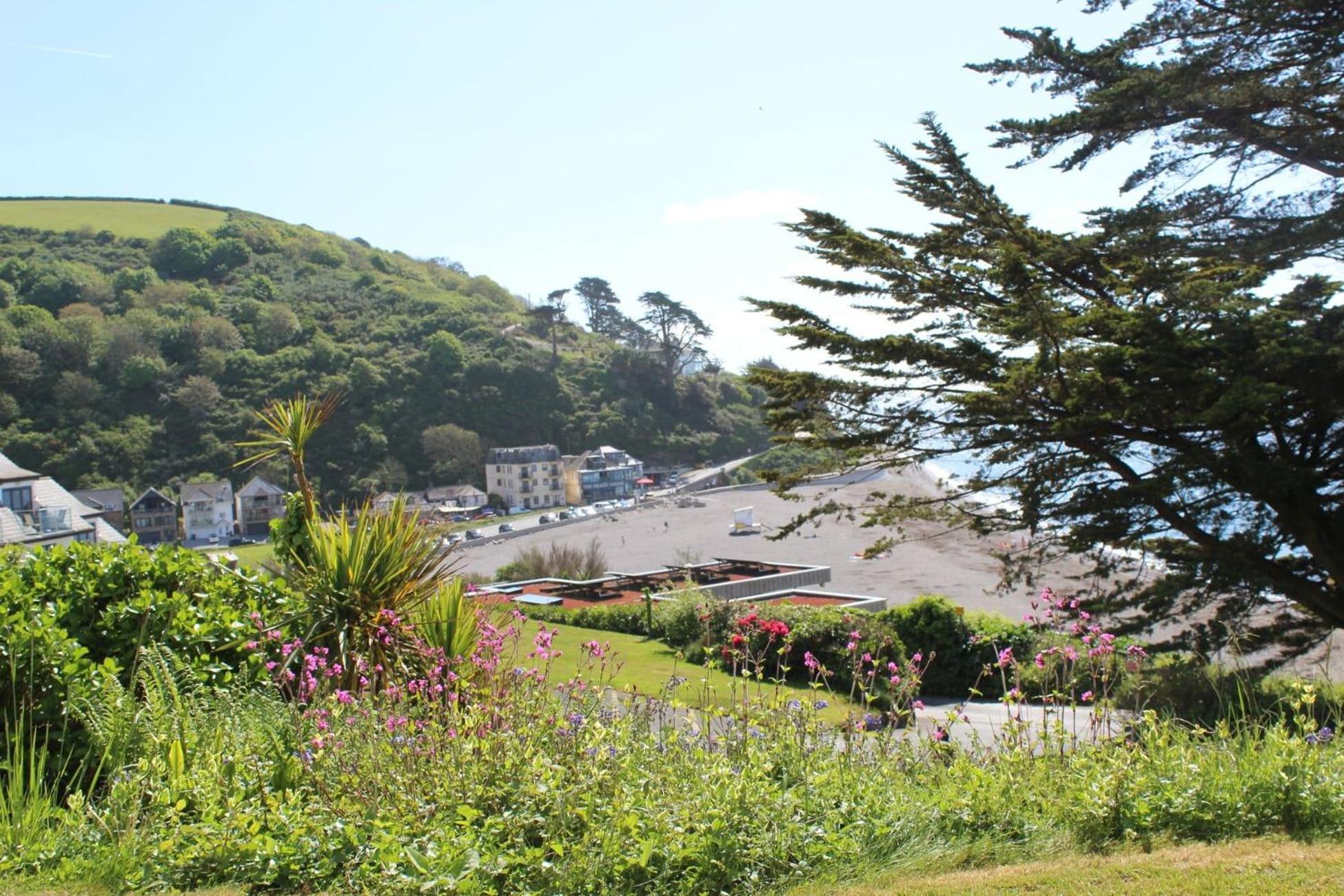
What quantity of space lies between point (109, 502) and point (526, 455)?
27.5m

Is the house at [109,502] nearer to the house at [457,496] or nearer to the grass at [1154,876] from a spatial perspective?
the house at [457,496]

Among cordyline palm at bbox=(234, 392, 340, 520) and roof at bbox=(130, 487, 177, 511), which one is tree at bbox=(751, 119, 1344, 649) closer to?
cordyline palm at bbox=(234, 392, 340, 520)

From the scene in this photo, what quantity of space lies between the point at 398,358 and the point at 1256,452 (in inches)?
3036

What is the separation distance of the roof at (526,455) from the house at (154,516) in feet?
74.0

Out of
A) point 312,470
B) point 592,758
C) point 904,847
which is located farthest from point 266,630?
point 312,470

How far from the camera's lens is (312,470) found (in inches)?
2379

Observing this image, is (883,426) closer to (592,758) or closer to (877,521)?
(877,521)

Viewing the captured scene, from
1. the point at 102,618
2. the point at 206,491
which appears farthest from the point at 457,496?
the point at 102,618

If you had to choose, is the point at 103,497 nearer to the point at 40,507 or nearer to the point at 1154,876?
the point at 40,507

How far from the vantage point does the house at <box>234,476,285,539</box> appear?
195ft

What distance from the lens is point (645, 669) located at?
35.7 feet

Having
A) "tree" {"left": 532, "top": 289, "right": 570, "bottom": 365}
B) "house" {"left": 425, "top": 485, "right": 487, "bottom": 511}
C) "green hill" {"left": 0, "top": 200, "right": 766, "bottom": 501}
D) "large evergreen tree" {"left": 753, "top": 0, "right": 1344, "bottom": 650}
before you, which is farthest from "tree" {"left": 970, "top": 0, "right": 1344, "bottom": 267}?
"tree" {"left": 532, "top": 289, "right": 570, "bottom": 365}

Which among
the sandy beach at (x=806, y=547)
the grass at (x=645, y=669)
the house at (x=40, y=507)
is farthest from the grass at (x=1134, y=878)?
the house at (x=40, y=507)

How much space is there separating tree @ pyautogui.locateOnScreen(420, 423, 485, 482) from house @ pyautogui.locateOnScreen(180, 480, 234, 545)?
1534 centimetres
